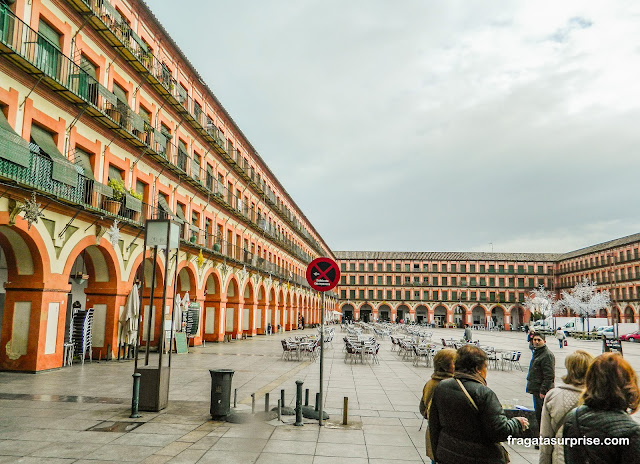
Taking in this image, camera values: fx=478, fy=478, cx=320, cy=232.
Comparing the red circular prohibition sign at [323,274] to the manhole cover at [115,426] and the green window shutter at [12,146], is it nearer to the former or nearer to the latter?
the manhole cover at [115,426]

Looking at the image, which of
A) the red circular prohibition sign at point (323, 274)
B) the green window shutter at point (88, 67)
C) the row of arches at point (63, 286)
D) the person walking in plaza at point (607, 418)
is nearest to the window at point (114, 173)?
the row of arches at point (63, 286)

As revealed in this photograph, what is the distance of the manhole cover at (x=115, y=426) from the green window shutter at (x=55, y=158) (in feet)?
26.0

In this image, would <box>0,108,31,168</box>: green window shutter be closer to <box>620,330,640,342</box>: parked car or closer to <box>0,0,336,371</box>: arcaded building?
<box>0,0,336,371</box>: arcaded building

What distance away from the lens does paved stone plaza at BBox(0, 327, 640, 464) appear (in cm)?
623

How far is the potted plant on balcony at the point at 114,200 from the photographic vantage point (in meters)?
16.2

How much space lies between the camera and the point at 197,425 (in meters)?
7.73

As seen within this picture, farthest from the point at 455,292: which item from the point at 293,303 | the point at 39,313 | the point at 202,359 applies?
the point at 39,313

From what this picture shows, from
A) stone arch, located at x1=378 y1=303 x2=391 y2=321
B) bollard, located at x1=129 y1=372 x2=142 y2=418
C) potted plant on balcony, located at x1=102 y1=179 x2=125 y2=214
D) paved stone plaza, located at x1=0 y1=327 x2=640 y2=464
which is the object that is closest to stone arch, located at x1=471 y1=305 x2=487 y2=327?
stone arch, located at x1=378 y1=303 x2=391 y2=321

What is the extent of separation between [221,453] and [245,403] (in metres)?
3.40

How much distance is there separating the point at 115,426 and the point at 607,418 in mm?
7150

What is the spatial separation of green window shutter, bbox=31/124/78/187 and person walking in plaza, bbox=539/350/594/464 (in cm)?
1310

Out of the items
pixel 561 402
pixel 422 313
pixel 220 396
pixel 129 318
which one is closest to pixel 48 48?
pixel 129 318

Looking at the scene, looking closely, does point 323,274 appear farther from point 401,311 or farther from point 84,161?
point 401,311

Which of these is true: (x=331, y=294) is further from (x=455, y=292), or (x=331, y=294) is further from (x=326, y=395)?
(x=326, y=395)
